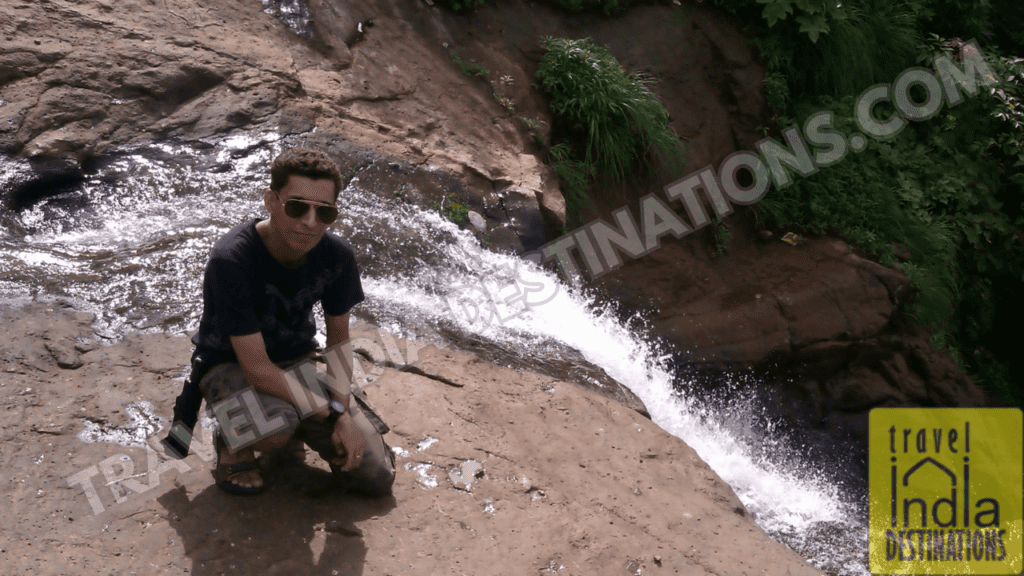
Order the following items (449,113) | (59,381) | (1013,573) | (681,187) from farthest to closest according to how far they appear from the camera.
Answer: (681,187) → (449,113) → (1013,573) → (59,381)

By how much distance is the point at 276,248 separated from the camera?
2.43 meters

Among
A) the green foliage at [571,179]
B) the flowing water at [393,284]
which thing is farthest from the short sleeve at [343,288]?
the green foliage at [571,179]

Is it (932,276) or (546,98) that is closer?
(546,98)

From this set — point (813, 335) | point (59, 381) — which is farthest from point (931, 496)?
point (59, 381)

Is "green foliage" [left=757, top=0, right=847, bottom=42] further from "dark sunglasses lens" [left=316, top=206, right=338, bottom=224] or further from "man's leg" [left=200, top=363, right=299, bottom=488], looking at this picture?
"man's leg" [left=200, top=363, right=299, bottom=488]

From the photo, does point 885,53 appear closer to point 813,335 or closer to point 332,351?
point 813,335

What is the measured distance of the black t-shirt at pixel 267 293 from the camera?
233 cm

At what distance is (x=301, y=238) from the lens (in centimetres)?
239

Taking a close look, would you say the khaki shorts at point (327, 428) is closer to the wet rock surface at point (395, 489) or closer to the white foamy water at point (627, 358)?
the wet rock surface at point (395, 489)

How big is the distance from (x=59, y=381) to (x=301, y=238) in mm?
1357

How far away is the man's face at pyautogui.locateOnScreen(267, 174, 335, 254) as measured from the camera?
92.7 inches

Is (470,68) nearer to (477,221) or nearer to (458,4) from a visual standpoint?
(458,4)

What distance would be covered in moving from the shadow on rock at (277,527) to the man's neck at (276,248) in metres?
0.81

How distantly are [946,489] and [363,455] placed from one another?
526 centimetres
